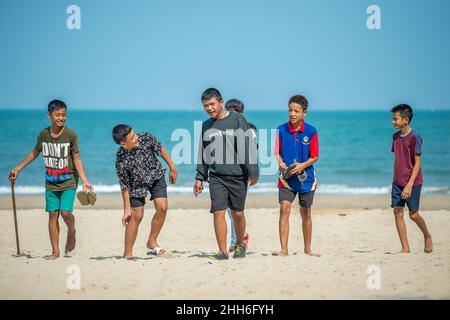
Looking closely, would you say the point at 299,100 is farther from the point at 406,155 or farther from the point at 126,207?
the point at 126,207

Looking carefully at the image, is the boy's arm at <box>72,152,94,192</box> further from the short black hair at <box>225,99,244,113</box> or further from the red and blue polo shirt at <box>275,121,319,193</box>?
the red and blue polo shirt at <box>275,121,319,193</box>

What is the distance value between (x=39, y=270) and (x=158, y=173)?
1645mm

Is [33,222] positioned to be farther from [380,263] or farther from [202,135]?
[380,263]

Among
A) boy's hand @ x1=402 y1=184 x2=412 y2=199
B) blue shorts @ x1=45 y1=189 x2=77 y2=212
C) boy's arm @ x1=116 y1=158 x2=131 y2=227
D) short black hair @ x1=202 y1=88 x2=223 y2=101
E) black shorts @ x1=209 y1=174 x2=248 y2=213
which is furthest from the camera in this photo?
boy's hand @ x1=402 y1=184 x2=412 y2=199

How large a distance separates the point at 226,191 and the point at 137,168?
1017 mm

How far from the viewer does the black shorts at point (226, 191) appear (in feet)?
23.4

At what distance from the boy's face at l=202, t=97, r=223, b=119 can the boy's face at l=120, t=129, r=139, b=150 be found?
2.80ft

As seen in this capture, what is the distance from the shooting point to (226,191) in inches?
283

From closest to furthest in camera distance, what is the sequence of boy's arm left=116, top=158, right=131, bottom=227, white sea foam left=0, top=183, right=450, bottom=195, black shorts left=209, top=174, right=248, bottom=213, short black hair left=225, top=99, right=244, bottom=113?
black shorts left=209, top=174, right=248, bottom=213 < boy's arm left=116, top=158, right=131, bottom=227 < short black hair left=225, top=99, right=244, bottom=113 < white sea foam left=0, top=183, right=450, bottom=195

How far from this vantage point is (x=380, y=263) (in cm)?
700

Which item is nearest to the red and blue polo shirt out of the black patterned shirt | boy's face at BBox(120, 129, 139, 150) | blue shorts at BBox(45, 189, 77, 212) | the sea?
the black patterned shirt

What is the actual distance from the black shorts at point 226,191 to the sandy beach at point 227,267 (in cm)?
60

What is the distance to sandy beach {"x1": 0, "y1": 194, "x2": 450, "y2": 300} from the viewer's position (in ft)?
19.2
